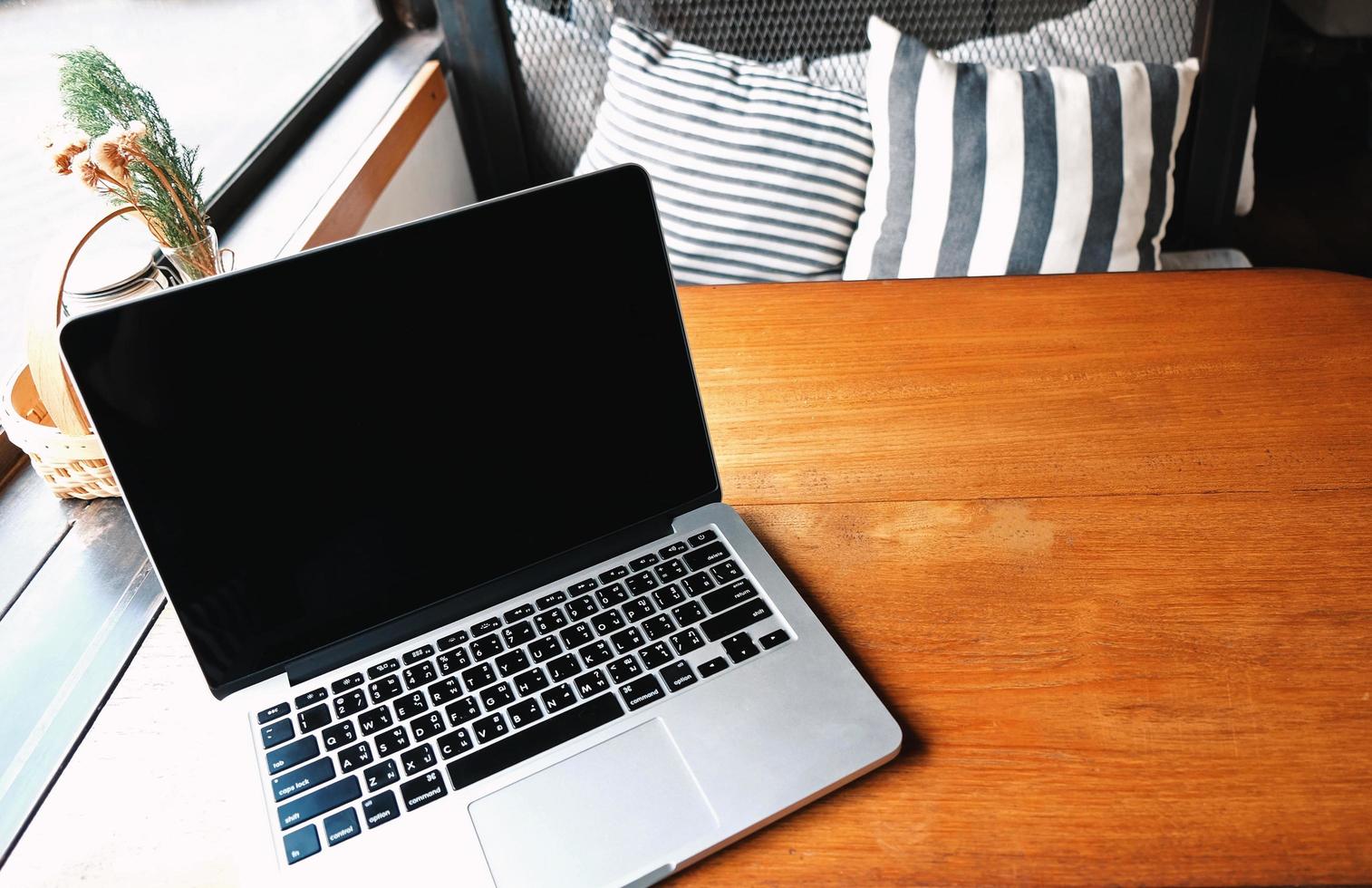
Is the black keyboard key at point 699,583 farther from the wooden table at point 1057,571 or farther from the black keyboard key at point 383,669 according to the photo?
the black keyboard key at point 383,669

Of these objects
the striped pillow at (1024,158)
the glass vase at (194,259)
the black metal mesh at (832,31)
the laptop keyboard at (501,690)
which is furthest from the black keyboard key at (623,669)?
the black metal mesh at (832,31)

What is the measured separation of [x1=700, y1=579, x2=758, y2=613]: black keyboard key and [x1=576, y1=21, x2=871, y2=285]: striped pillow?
884 millimetres

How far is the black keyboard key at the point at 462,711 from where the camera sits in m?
0.56

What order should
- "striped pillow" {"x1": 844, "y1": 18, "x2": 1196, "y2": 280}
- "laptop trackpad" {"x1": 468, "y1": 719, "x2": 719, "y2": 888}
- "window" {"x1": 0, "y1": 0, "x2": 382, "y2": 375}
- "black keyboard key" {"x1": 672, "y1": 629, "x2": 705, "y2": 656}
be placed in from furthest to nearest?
"striped pillow" {"x1": 844, "y1": 18, "x2": 1196, "y2": 280} → "window" {"x1": 0, "y1": 0, "x2": 382, "y2": 375} → "black keyboard key" {"x1": 672, "y1": 629, "x2": 705, "y2": 656} → "laptop trackpad" {"x1": 468, "y1": 719, "x2": 719, "y2": 888}

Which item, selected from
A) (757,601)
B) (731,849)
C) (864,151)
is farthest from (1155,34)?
(731,849)

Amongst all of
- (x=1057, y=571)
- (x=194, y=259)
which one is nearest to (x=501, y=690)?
(x=1057, y=571)

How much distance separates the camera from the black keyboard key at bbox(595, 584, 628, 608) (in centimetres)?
62

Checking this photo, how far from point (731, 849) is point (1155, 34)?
143 cm

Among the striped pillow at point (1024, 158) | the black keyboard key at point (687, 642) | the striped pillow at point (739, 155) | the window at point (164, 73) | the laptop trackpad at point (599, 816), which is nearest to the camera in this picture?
the laptop trackpad at point (599, 816)

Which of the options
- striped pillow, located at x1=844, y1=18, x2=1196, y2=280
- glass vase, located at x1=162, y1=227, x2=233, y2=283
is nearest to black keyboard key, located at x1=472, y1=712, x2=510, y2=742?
glass vase, located at x1=162, y1=227, x2=233, y2=283

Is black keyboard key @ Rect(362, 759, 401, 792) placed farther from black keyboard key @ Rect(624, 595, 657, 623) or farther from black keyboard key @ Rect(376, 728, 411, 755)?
black keyboard key @ Rect(624, 595, 657, 623)

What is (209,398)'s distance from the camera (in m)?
0.56

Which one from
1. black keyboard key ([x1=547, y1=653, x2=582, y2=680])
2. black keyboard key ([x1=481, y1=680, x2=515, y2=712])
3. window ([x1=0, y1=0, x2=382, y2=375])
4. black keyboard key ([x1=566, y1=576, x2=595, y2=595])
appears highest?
window ([x1=0, y1=0, x2=382, y2=375])

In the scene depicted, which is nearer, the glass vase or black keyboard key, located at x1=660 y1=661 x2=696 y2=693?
black keyboard key, located at x1=660 y1=661 x2=696 y2=693
